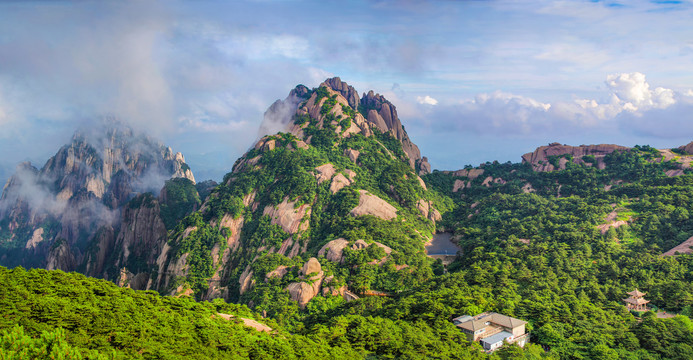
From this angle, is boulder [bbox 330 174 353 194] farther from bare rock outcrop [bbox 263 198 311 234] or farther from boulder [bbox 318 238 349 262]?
boulder [bbox 318 238 349 262]

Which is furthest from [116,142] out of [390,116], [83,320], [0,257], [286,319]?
[83,320]

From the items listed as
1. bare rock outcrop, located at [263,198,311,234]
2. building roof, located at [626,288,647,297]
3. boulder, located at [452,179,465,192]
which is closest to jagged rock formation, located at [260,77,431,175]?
boulder, located at [452,179,465,192]

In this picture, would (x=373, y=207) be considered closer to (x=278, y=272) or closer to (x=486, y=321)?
(x=278, y=272)

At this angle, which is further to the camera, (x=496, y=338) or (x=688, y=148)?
(x=688, y=148)

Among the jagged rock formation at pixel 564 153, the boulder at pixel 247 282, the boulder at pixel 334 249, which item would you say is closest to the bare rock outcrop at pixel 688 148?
the jagged rock formation at pixel 564 153

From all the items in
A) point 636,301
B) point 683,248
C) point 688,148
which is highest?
point 688,148

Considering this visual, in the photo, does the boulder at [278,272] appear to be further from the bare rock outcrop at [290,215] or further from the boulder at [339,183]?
the boulder at [339,183]

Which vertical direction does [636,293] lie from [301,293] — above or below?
above

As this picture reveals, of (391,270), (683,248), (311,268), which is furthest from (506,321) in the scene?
(683,248)
